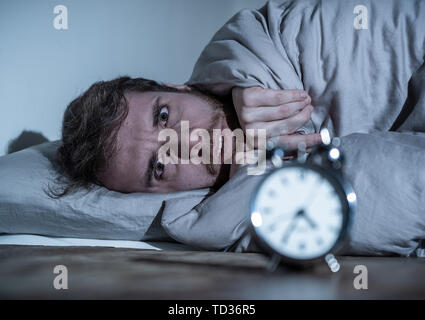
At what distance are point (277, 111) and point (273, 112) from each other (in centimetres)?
1

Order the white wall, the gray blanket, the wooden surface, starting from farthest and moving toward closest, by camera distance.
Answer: the white wall
the gray blanket
the wooden surface

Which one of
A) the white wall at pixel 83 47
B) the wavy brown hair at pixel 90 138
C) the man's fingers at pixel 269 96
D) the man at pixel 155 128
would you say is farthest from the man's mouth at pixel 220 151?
the white wall at pixel 83 47

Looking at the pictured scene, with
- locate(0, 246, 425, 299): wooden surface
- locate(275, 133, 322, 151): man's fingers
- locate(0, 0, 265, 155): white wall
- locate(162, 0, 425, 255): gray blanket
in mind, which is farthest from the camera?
locate(0, 0, 265, 155): white wall

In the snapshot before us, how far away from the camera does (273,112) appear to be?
3.01 ft

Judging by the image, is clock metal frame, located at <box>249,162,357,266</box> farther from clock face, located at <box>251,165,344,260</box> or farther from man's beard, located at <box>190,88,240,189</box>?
man's beard, located at <box>190,88,240,189</box>

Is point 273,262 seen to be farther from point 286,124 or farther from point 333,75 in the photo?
point 333,75

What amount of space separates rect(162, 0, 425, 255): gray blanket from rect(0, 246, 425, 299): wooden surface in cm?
17

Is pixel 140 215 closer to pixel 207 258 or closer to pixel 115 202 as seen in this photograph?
pixel 115 202

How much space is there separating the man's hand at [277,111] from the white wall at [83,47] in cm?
78

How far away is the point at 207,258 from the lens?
603 millimetres

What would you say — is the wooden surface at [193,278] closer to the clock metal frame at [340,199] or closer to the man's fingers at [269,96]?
the clock metal frame at [340,199]

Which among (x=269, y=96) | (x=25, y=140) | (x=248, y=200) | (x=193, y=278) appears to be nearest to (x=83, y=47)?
(x=25, y=140)

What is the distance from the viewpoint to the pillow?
931 millimetres

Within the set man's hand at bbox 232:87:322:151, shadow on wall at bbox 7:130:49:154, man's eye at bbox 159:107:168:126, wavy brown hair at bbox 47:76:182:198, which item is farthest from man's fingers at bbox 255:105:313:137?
shadow on wall at bbox 7:130:49:154
